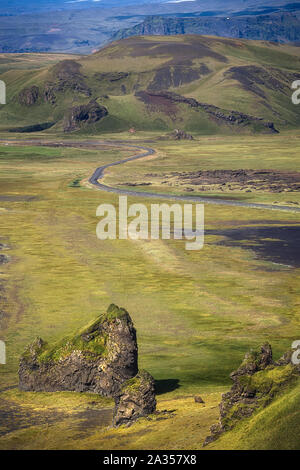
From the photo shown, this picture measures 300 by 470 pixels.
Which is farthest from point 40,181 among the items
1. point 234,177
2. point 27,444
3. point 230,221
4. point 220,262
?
point 27,444

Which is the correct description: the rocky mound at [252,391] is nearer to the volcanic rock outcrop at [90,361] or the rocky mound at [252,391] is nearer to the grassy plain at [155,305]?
the grassy plain at [155,305]

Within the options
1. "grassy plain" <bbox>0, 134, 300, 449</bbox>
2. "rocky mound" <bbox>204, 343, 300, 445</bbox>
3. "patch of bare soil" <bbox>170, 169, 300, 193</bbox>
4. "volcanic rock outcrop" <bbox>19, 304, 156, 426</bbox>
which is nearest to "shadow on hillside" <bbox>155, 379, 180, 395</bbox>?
"grassy plain" <bbox>0, 134, 300, 449</bbox>

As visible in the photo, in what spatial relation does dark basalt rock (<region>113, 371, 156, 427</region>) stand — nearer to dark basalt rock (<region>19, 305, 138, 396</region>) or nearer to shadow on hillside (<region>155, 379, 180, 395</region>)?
dark basalt rock (<region>19, 305, 138, 396</region>)

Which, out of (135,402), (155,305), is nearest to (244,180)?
(155,305)

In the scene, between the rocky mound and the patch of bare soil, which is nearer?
the rocky mound

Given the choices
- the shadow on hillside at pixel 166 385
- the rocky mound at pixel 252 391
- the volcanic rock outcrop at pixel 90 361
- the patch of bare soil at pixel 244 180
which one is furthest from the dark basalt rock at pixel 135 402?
the patch of bare soil at pixel 244 180

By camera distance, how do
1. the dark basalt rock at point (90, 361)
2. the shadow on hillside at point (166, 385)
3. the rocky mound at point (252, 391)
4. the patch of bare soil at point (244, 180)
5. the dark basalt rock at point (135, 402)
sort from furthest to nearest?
the patch of bare soil at point (244, 180) < the shadow on hillside at point (166, 385) < the dark basalt rock at point (90, 361) < the dark basalt rock at point (135, 402) < the rocky mound at point (252, 391)
